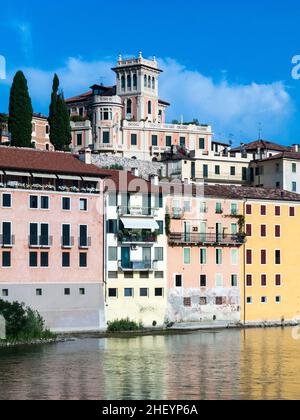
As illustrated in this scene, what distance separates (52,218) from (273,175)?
1163 inches

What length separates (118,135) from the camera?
88750 millimetres

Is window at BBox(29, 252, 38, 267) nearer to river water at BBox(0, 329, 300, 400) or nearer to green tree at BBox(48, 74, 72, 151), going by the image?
river water at BBox(0, 329, 300, 400)

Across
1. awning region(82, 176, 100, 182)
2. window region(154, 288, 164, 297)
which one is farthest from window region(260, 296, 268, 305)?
awning region(82, 176, 100, 182)

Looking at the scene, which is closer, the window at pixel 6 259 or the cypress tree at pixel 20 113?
the window at pixel 6 259

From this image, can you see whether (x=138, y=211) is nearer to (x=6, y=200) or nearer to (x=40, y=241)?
(x=40, y=241)

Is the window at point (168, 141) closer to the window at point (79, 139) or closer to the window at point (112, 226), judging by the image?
the window at point (79, 139)

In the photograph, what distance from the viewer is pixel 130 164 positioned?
80625mm

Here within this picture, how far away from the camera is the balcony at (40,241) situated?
52869 mm

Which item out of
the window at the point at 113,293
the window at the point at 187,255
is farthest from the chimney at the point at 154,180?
the window at the point at 113,293

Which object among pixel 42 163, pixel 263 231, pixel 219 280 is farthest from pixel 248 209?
pixel 42 163

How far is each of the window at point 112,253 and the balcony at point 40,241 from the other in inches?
157
